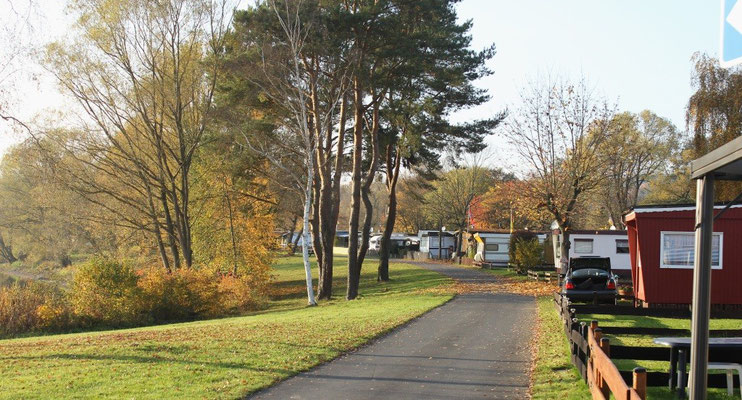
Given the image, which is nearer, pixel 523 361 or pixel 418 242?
pixel 523 361

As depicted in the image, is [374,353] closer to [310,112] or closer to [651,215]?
[651,215]

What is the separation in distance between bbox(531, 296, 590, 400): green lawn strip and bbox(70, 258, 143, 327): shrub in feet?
58.4

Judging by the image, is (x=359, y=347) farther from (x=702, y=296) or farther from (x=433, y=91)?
(x=433, y=91)

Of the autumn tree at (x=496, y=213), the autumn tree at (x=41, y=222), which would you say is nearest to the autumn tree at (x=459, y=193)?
the autumn tree at (x=496, y=213)

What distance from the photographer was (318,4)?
2875cm

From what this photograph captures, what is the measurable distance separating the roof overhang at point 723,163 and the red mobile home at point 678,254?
16.4m

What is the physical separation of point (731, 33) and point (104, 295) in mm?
28216

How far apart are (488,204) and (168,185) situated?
39.2m

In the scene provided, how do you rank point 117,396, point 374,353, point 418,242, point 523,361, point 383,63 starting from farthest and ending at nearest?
point 418,242 → point 383,63 → point 374,353 → point 523,361 → point 117,396

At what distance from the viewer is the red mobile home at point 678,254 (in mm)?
21719

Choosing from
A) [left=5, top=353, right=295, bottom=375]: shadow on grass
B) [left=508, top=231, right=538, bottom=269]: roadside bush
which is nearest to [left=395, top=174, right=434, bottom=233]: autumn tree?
[left=508, top=231, right=538, bottom=269]: roadside bush

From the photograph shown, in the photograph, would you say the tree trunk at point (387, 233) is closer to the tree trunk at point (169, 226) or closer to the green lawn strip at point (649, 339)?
the tree trunk at point (169, 226)

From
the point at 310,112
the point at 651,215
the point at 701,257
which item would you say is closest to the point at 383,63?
the point at 310,112

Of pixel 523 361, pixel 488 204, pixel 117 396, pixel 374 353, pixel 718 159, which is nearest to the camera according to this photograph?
pixel 718 159
